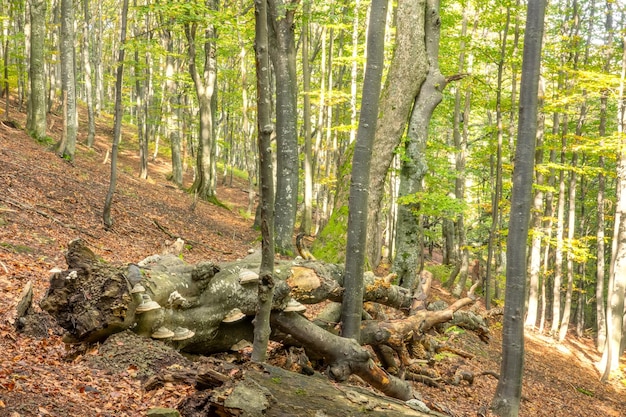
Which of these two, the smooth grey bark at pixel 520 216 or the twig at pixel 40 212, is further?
the twig at pixel 40 212

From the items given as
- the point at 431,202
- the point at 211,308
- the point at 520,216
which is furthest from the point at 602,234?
the point at 211,308

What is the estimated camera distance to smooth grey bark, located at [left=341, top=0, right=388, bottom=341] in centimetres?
575

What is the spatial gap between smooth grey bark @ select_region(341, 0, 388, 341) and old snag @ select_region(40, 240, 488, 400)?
272 millimetres

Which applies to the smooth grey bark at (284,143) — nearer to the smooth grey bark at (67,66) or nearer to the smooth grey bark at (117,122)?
the smooth grey bark at (117,122)

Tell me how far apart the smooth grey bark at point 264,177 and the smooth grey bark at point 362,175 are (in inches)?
69.9

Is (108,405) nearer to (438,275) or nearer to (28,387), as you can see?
(28,387)

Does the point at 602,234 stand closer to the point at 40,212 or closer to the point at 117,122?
the point at 117,122

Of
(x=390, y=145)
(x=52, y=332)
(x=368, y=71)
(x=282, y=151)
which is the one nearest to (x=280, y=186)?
(x=282, y=151)

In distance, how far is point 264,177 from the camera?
3959 millimetres

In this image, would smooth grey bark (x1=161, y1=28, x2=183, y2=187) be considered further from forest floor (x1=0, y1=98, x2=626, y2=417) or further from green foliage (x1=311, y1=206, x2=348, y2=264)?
green foliage (x1=311, y1=206, x2=348, y2=264)

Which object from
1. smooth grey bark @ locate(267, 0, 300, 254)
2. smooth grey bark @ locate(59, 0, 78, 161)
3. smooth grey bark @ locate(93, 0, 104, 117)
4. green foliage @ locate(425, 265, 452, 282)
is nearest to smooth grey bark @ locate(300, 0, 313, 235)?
smooth grey bark @ locate(267, 0, 300, 254)

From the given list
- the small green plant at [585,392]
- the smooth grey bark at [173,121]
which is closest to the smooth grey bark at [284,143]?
the small green plant at [585,392]

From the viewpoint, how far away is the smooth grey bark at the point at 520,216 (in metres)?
6.60

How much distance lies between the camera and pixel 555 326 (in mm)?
20062
